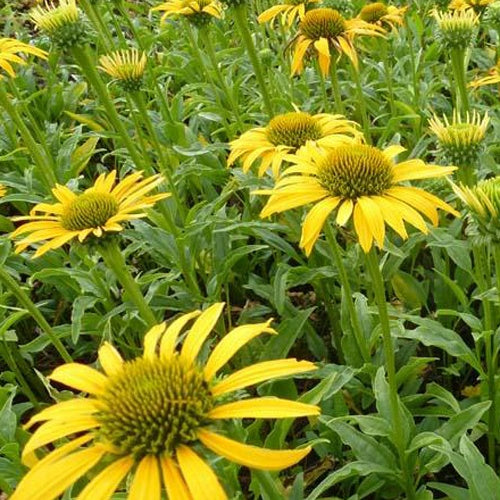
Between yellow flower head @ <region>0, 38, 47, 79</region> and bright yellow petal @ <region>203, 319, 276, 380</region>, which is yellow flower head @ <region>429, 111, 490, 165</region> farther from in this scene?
yellow flower head @ <region>0, 38, 47, 79</region>

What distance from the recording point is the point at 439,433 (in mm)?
1799

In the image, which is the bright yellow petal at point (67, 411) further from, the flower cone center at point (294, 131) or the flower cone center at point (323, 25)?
the flower cone center at point (323, 25)

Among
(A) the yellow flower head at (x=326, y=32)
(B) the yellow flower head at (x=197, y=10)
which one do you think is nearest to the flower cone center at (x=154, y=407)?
(A) the yellow flower head at (x=326, y=32)

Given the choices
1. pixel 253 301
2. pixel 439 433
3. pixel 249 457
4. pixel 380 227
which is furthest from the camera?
pixel 253 301

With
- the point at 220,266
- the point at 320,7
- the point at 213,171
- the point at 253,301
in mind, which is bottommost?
the point at 253,301

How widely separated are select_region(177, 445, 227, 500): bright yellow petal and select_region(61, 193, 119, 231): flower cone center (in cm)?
97

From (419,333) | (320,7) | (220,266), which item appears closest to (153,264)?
(220,266)

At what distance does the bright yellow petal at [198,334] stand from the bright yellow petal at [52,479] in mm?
242

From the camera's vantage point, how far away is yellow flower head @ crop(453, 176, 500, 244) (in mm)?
1533

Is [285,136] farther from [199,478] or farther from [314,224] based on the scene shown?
[199,478]

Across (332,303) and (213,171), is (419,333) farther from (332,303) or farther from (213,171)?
(213,171)

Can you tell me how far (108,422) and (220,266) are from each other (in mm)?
1437

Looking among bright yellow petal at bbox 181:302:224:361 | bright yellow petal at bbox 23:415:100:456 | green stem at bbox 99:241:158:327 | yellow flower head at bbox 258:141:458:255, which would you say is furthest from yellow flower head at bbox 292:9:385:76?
bright yellow petal at bbox 23:415:100:456

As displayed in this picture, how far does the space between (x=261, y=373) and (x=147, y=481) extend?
0.24 m
